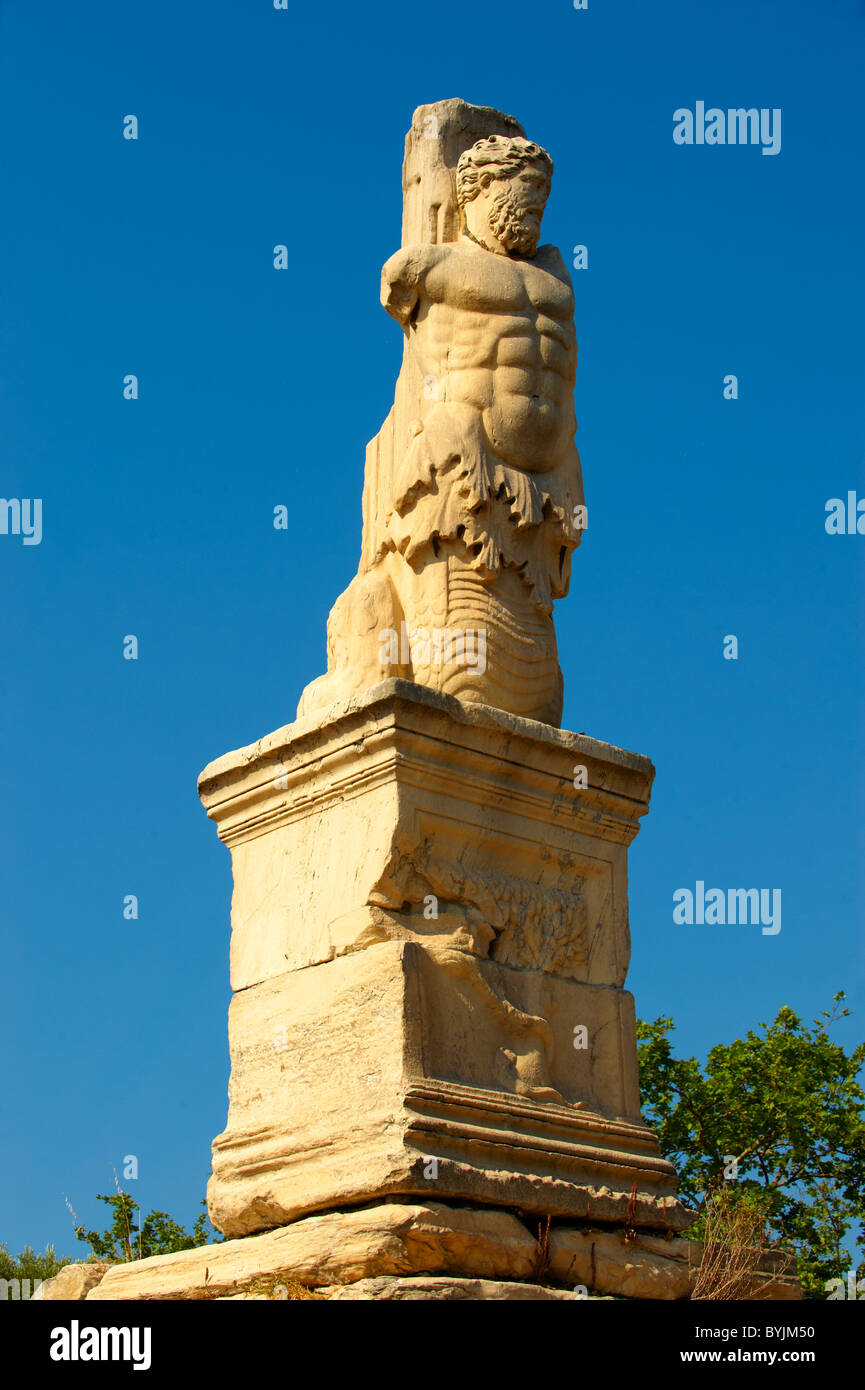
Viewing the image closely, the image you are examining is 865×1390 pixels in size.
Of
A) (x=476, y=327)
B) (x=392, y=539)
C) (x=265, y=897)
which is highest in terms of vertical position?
(x=476, y=327)

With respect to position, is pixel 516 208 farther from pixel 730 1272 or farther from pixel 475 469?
pixel 730 1272

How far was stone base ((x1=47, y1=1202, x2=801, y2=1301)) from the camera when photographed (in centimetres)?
625

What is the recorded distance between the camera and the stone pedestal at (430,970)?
676 cm

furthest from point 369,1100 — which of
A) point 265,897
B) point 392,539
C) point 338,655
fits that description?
point 392,539

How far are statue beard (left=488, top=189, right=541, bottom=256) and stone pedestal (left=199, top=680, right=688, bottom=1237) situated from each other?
230 centimetres

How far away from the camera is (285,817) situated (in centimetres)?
771

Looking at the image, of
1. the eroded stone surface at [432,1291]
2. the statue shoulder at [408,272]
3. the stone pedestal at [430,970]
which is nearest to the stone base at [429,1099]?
the stone pedestal at [430,970]

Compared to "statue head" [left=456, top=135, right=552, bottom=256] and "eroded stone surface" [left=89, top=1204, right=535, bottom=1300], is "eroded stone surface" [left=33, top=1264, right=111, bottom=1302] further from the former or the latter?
"statue head" [left=456, top=135, right=552, bottom=256]

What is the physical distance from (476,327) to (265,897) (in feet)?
8.59

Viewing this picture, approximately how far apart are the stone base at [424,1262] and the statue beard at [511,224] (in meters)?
4.24

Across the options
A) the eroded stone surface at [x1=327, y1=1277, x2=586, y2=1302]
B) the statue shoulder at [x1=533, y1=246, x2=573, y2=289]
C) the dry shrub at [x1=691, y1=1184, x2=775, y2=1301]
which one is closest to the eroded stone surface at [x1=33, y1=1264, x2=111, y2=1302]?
the eroded stone surface at [x1=327, y1=1277, x2=586, y2=1302]

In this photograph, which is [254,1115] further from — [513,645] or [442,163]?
[442,163]

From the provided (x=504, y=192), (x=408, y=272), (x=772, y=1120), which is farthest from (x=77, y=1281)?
(x=772, y=1120)

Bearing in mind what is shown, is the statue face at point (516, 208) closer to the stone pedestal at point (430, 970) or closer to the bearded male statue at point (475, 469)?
the bearded male statue at point (475, 469)
